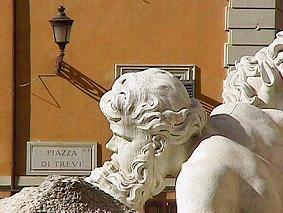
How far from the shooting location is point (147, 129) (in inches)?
112

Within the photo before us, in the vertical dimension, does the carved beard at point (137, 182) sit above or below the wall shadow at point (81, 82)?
above

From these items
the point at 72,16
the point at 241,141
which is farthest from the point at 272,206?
the point at 72,16

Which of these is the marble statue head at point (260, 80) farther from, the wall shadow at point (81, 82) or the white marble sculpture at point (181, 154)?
the wall shadow at point (81, 82)

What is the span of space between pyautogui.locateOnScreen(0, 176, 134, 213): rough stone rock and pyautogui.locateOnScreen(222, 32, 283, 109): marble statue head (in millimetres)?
941

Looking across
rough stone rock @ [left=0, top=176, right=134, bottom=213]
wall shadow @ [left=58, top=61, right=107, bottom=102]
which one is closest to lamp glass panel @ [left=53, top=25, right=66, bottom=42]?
wall shadow @ [left=58, top=61, right=107, bottom=102]

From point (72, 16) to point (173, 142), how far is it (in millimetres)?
12532

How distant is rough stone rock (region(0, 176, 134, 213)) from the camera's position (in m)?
2.23

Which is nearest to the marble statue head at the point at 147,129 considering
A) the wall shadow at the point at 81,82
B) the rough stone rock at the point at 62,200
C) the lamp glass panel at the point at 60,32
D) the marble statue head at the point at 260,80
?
the marble statue head at the point at 260,80

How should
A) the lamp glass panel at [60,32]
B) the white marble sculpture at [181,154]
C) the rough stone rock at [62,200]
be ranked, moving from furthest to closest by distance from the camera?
the lamp glass panel at [60,32] < the white marble sculpture at [181,154] < the rough stone rock at [62,200]

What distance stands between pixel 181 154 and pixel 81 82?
12.7 meters

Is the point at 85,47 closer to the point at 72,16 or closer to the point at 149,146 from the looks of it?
the point at 72,16

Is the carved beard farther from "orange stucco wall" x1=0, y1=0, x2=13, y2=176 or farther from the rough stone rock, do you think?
"orange stucco wall" x1=0, y1=0, x2=13, y2=176

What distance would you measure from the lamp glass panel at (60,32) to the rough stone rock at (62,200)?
1165 cm

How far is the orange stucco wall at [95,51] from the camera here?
15422mm
